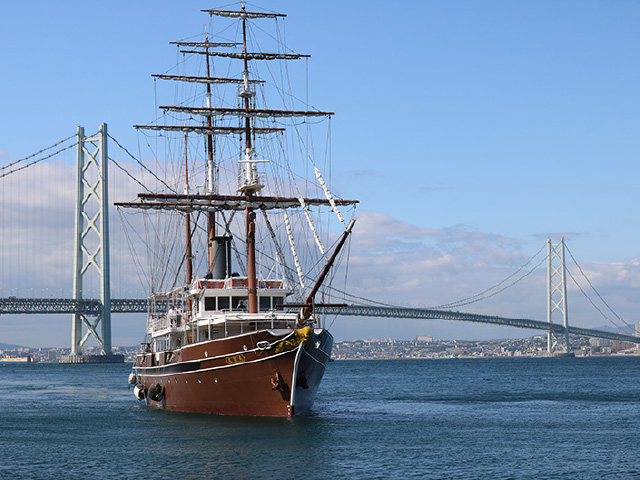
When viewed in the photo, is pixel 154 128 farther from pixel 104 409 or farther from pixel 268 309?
pixel 268 309

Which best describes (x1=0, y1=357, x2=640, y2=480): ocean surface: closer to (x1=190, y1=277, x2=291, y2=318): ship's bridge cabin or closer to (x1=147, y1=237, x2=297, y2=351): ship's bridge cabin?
(x1=147, y1=237, x2=297, y2=351): ship's bridge cabin

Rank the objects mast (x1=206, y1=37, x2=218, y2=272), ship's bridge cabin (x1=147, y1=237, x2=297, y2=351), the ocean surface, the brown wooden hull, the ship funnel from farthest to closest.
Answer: mast (x1=206, y1=37, x2=218, y2=272)
the ship funnel
ship's bridge cabin (x1=147, y1=237, x2=297, y2=351)
the brown wooden hull
the ocean surface

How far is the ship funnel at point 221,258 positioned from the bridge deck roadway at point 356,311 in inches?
2646

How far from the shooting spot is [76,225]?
13212 centimetres

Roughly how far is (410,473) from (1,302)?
115 metres

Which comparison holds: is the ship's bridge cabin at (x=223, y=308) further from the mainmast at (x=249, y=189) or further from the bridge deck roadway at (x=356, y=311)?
the bridge deck roadway at (x=356, y=311)

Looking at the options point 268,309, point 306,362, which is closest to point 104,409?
point 268,309

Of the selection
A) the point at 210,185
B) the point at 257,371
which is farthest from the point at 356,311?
the point at 257,371

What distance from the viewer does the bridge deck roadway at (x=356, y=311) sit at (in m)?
132

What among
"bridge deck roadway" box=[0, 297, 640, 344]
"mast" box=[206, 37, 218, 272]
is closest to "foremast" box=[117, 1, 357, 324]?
"mast" box=[206, 37, 218, 272]

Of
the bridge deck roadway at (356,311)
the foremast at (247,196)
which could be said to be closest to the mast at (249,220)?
the foremast at (247,196)

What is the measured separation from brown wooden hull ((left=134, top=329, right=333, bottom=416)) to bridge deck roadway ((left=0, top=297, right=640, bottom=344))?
73.7m

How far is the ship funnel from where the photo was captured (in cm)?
4825

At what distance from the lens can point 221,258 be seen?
4888cm
